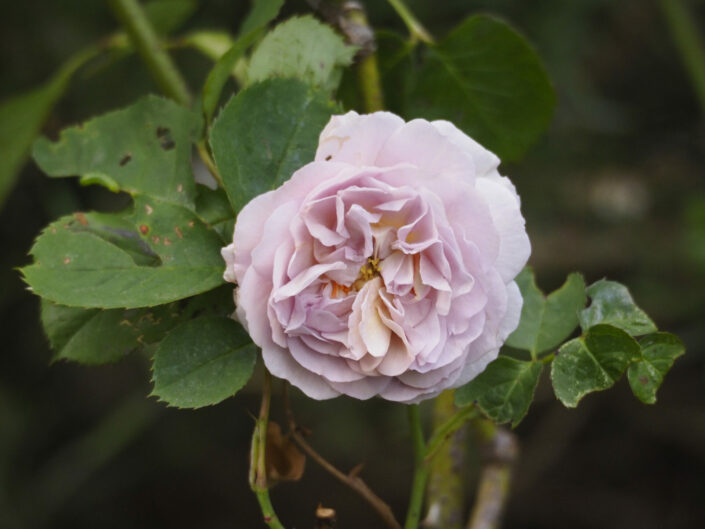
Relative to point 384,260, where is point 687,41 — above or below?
below

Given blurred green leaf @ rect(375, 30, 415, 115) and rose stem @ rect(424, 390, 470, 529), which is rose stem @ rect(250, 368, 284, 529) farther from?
blurred green leaf @ rect(375, 30, 415, 115)

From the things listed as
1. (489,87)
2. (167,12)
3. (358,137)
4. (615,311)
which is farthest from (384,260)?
(167,12)

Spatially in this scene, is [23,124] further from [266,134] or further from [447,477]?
Result: [447,477]

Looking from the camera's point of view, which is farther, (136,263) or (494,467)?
(494,467)

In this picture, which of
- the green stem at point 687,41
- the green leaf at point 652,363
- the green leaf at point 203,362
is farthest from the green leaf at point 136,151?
the green stem at point 687,41

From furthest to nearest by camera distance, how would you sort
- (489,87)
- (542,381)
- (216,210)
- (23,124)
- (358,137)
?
1. (542,381)
2. (23,124)
3. (489,87)
4. (216,210)
5. (358,137)

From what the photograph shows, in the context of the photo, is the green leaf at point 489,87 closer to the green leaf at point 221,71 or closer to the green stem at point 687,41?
the green leaf at point 221,71
